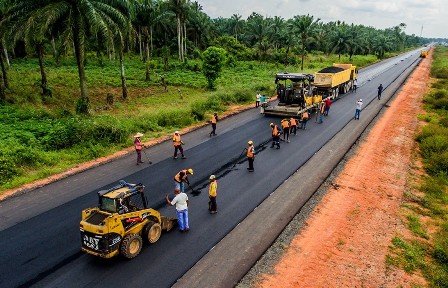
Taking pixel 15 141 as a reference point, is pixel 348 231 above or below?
below

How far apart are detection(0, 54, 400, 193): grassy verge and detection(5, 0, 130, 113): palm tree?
17.7ft

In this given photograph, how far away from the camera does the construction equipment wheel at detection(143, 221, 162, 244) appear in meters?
10.1

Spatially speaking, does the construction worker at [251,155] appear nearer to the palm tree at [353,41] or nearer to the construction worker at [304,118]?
the construction worker at [304,118]

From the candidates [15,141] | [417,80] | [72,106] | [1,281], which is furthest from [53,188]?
[417,80]

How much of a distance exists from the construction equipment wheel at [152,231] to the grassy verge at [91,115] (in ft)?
26.4

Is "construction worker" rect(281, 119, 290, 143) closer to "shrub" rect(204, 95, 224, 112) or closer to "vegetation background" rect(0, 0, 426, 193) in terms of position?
"vegetation background" rect(0, 0, 426, 193)

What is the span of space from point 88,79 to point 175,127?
21.0 metres

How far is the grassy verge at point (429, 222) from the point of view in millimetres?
10312

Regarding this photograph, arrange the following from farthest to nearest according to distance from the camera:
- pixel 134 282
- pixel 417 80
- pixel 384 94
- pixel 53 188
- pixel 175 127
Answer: pixel 417 80 < pixel 384 94 < pixel 175 127 < pixel 53 188 < pixel 134 282

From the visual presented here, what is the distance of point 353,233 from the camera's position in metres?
11.7

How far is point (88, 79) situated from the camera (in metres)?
39.8

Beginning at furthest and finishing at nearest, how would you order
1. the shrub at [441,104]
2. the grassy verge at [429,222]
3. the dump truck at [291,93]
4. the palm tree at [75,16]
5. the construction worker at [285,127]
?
the shrub at [441,104] < the dump truck at [291,93] < the palm tree at [75,16] < the construction worker at [285,127] < the grassy verge at [429,222]

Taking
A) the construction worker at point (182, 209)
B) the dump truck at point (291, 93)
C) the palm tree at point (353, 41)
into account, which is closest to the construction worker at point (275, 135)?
the dump truck at point (291, 93)

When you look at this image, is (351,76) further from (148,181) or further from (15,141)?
(15,141)
